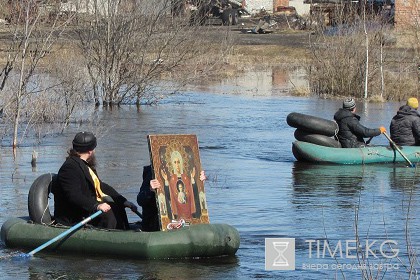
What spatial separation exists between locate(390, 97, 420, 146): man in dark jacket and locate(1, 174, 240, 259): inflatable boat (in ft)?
30.1

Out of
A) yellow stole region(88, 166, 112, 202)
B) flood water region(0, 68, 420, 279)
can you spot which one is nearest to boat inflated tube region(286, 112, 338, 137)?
flood water region(0, 68, 420, 279)

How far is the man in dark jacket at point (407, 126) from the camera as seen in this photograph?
20.2 metres

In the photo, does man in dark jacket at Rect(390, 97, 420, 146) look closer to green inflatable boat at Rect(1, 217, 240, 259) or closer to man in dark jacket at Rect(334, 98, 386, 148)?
man in dark jacket at Rect(334, 98, 386, 148)

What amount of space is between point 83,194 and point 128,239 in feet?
2.22

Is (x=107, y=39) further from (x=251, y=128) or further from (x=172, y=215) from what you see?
(x=172, y=215)

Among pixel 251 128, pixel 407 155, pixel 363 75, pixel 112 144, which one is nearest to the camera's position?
pixel 407 155

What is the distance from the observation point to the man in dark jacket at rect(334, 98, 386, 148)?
19.7 m

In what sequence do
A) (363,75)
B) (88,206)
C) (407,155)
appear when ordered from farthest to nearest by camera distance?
(363,75) < (407,155) < (88,206)

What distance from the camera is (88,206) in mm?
11508

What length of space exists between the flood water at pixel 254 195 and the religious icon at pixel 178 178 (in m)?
0.51

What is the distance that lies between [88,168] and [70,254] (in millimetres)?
933

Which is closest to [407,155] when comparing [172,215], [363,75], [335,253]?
[335,253]

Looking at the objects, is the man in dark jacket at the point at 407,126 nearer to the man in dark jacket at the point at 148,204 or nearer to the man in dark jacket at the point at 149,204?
the man in dark jacket at the point at 149,204

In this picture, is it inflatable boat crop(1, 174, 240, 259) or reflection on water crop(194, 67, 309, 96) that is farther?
reflection on water crop(194, 67, 309, 96)
